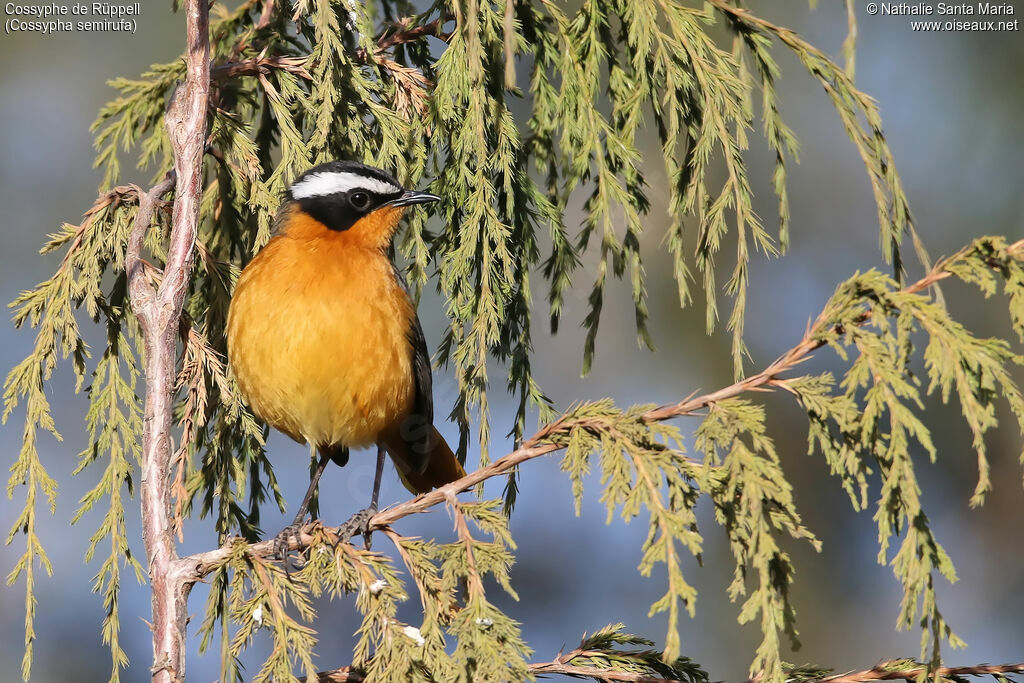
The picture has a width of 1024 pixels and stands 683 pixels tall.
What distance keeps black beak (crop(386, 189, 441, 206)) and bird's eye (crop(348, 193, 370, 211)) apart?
0.60ft

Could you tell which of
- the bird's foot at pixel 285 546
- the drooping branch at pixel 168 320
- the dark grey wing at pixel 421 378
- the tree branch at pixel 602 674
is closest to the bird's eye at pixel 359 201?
the dark grey wing at pixel 421 378

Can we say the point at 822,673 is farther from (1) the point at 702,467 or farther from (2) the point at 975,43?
(2) the point at 975,43

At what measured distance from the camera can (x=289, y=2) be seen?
12.0ft

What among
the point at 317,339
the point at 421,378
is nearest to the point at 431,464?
the point at 421,378

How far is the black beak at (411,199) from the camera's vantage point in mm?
3482

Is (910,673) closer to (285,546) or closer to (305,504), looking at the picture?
(285,546)

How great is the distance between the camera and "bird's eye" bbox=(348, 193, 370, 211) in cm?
386

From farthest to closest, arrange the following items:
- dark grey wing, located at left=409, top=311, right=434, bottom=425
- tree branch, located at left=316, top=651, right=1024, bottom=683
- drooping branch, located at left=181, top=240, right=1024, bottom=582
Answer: dark grey wing, located at left=409, top=311, right=434, bottom=425 → tree branch, located at left=316, top=651, right=1024, bottom=683 → drooping branch, located at left=181, top=240, right=1024, bottom=582

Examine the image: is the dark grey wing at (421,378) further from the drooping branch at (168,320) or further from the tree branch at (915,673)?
the tree branch at (915,673)

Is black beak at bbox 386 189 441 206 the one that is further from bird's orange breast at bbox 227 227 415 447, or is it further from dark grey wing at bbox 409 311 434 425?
dark grey wing at bbox 409 311 434 425

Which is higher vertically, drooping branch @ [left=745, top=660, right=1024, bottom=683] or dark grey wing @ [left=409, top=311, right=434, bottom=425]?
dark grey wing @ [left=409, top=311, right=434, bottom=425]

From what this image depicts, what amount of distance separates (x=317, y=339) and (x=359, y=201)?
628 millimetres

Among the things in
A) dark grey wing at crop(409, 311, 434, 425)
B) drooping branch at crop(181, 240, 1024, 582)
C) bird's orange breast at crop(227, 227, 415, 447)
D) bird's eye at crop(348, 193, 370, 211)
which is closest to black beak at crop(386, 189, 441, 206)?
bird's eye at crop(348, 193, 370, 211)

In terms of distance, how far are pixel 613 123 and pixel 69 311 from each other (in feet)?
6.14
